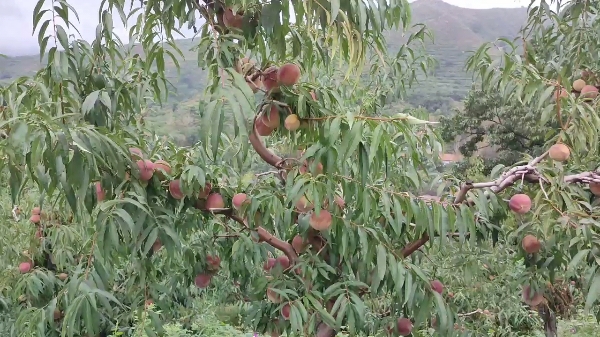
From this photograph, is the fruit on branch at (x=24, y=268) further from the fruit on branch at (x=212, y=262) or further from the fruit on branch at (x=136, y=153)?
the fruit on branch at (x=136, y=153)

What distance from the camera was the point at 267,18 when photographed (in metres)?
0.90

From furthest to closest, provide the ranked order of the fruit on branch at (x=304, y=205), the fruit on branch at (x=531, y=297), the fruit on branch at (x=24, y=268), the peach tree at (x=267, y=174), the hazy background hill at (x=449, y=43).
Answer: the hazy background hill at (x=449, y=43) < the fruit on branch at (x=24, y=268) < the fruit on branch at (x=531, y=297) < the fruit on branch at (x=304, y=205) < the peach tree at (x=267, y=174)

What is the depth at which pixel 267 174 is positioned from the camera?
4.83 feet

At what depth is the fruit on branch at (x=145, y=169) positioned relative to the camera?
40.3 inches

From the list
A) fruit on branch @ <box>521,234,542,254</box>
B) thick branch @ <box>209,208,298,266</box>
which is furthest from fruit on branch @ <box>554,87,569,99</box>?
thick branch @ <box>209,208,298,266</box>

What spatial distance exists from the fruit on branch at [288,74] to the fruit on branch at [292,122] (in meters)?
0.08

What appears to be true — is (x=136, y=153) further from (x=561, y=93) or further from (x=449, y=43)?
(x=449, y=43)

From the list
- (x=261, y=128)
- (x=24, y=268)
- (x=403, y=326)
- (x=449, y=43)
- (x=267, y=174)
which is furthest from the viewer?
(x=449, y=43)

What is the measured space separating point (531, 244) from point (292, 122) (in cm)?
69

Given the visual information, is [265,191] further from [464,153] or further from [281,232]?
[464,153]

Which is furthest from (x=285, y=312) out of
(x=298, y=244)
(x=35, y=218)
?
(x=35, y=218)

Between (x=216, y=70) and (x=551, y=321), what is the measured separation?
203cm

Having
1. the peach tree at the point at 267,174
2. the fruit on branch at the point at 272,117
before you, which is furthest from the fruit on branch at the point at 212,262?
the fruit on branch at the point at 272,117

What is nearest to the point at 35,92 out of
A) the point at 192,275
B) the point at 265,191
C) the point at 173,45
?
the point at 173,45
